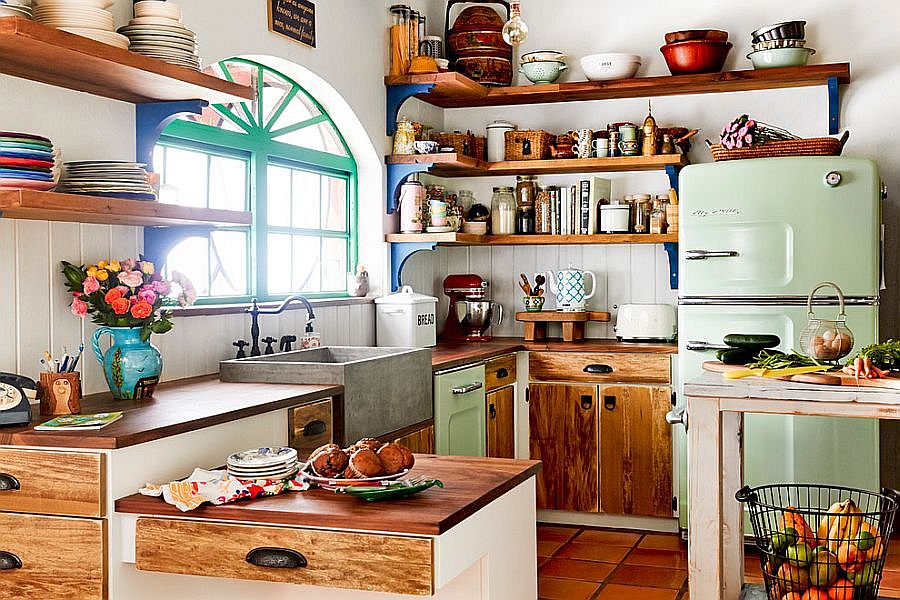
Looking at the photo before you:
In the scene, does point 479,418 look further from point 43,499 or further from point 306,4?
point 43,499

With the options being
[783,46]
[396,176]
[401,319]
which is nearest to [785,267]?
[783,46]

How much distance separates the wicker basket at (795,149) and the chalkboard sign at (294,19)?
1.86 metres

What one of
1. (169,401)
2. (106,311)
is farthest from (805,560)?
(106,311)

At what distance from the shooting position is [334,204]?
4793 mm

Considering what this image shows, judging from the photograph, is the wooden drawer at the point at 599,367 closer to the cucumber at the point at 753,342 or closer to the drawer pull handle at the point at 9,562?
the cucumber at the point at 753,342

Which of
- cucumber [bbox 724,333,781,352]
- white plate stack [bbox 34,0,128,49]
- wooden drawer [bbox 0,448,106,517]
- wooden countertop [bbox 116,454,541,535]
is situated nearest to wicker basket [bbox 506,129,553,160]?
cucumber [bbox 724,333,781,352]

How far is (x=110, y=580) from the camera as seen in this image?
7.69 ft

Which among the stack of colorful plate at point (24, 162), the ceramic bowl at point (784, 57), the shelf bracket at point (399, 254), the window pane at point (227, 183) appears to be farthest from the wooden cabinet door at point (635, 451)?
the stack of colorful plate at point (24, 162)

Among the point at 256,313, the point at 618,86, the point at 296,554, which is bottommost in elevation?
the point at 296,554

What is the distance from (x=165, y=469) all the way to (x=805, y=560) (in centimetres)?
154

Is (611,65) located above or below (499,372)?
above

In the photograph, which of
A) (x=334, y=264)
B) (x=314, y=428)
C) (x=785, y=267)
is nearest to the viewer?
(x=314, y=428)

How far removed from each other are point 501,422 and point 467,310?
0.67 metres

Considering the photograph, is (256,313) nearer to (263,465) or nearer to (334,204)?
(334,204)
